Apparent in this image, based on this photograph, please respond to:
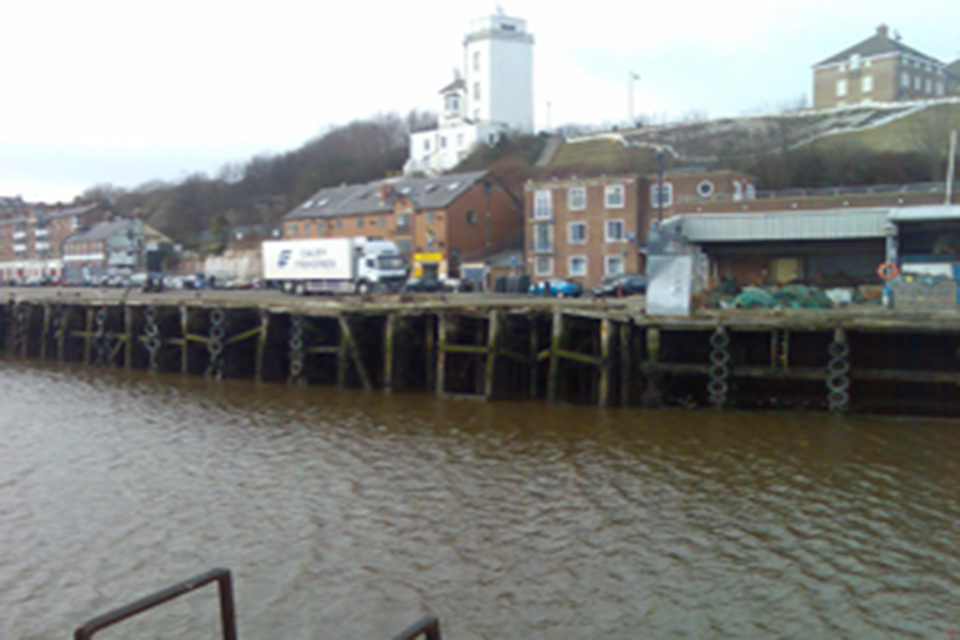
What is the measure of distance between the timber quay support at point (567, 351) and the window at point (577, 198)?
3195 cm

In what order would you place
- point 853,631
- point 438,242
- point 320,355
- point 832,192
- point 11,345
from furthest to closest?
point 438,242, point 832,192, point 11,345, point 320,355, point 853,631

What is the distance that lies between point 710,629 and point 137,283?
72.6 meters

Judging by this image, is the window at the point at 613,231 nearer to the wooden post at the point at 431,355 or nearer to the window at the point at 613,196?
the window at the point at 613,196

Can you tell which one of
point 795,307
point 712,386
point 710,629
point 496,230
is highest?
point 496,230

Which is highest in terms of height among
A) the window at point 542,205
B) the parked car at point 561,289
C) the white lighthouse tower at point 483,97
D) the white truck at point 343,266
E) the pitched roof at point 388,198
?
the white lighthouse tower at point 483,97

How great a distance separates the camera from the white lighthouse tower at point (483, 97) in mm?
104438

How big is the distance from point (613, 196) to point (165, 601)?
55.7 metres

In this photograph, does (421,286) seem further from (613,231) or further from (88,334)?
(88,334)

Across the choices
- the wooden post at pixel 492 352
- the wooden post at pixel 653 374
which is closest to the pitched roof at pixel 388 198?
the wooden post at pixel 492 352

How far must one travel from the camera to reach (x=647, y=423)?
23.3 meters

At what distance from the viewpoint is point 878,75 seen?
9638 cm

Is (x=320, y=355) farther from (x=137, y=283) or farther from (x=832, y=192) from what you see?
(x=137, y=283)

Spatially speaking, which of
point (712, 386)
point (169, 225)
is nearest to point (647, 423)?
point (712, 386)

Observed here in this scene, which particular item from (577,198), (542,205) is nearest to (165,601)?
(577,198)
